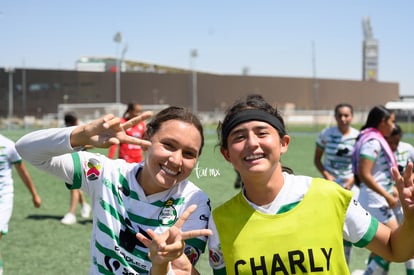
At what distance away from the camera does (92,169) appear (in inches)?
119

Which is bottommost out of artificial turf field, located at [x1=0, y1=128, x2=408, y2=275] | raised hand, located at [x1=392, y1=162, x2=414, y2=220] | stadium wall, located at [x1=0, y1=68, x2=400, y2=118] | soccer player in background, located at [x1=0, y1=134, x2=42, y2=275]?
artificial turf field, located at [x1=0, y1=128, x2=408, y2=275]

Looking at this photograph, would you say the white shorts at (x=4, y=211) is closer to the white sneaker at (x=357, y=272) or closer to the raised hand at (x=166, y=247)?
the raised hand at (x=166, y=247)

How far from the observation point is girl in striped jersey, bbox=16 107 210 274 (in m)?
2.77

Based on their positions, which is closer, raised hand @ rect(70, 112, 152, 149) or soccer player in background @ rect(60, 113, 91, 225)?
raised hand @ rect(70, 112, 152, 149)

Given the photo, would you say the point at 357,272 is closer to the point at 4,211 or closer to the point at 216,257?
the point at 4,211

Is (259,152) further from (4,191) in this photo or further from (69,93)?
(69,93)

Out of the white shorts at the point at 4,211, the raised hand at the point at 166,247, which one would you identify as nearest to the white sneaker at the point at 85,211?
the white shorts at the point at 4,211

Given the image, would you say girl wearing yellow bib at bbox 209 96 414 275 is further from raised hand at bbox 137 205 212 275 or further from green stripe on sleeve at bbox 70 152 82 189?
green stripe on sleeve at bbox 70 152 82 189

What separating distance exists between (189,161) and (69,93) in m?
49.7

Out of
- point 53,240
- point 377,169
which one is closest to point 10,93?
point 53,240

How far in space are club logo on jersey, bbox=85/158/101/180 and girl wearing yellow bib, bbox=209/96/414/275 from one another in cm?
67

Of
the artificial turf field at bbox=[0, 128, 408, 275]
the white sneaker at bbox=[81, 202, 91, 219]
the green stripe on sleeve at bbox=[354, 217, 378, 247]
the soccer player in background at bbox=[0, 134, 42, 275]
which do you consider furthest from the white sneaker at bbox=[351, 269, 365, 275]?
the white sneaker at bbox=[81, 202, 91, 219]

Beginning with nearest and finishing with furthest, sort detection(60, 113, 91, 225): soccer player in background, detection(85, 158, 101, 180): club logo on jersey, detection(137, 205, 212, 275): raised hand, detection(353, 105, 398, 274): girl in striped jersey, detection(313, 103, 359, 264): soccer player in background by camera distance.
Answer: detection(137, 205, 212, 275): raised hand → detection(85, 158, 101, 180): club logo on jersey → detection(353, 105, 398, 274): girl in striped jersey → detection(313, 103, 359, 264): soccer player in background → detection(60, 113, 91, 225): soccer player in background

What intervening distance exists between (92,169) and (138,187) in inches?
11.7
